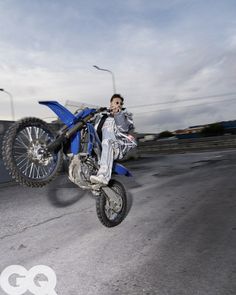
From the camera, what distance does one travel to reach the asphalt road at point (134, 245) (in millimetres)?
3137

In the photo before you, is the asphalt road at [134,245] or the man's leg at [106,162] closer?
the asphalt road at [134,245]

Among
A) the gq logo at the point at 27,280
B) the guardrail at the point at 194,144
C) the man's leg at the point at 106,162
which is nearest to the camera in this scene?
the gq logo at the point at 27,280

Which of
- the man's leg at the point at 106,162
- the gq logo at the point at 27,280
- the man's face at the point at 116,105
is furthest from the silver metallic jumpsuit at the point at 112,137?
the gq logo at the point at 27,280

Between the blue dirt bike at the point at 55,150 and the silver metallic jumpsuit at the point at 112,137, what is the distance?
0.14 meters

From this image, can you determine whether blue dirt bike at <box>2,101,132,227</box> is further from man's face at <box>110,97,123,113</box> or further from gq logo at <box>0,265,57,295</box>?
gq logo at <box>0,265,57,295</box>

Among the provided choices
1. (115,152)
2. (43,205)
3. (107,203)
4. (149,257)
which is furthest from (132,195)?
(149,257)

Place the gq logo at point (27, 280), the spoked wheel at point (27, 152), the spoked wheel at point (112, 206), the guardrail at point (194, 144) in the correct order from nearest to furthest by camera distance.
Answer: the gq logo at point (27, 280)
the spoked wheel at point (27, 152)
the spoked wheel at point (112, 206)
the guardrail at point (194, 144)

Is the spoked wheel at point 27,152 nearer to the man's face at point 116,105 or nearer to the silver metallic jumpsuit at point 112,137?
the silver metallic jumpsuit at point 112,137

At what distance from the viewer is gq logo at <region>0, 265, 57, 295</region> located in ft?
10.1

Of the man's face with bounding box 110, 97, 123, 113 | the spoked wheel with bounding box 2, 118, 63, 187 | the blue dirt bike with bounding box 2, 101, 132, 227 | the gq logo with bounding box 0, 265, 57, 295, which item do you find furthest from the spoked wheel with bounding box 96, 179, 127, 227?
the gq logo with bounding box 0, 265, 57, 295

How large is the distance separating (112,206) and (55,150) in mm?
1594

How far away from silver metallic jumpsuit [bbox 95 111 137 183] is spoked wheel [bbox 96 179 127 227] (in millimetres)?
550

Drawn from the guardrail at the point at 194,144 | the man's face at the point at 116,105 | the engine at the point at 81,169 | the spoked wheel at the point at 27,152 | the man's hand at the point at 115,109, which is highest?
the man's face at the point at 116,105

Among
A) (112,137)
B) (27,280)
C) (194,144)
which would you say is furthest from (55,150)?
(194,144)
